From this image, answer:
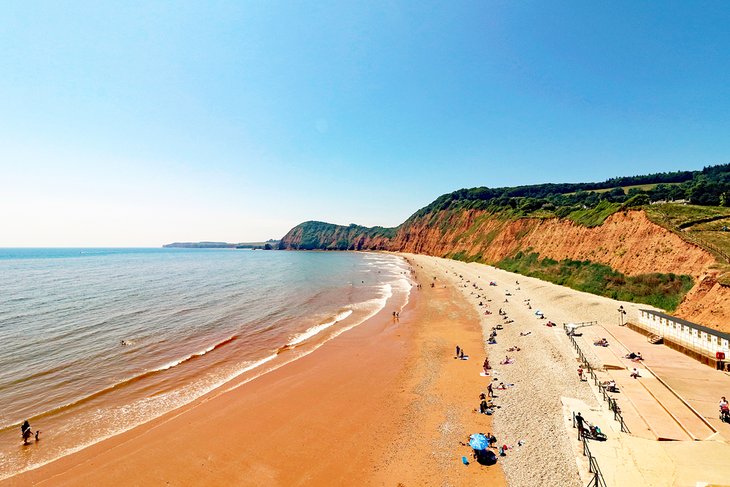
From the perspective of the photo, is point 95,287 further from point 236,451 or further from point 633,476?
point 633,476

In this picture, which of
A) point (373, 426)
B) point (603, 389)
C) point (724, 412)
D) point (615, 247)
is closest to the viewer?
point (724, 412)

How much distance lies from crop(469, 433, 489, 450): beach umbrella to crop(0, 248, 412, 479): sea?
15.5m

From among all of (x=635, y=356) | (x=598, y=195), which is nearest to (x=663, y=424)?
(x=635, y=356)

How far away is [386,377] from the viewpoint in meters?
22.0

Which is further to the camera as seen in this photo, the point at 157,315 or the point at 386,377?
the point at 157,315

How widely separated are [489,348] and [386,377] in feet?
33.7

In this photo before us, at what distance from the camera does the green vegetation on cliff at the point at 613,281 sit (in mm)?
32125

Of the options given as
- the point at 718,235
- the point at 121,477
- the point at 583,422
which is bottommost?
the point at 121,477

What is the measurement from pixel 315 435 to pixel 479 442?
776 cm

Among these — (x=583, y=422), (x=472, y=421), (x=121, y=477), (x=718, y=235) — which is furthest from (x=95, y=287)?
(x=718, y=235)

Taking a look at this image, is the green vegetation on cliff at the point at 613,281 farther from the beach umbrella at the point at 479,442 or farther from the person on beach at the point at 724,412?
the beach umbrella at the point at 479,442

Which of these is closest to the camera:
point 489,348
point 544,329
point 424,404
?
point 424,404

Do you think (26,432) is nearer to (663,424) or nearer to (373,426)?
(373,426)

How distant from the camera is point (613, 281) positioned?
1544 inches
